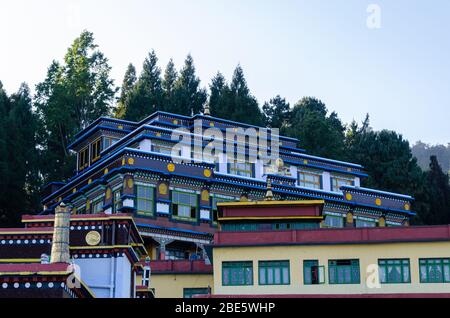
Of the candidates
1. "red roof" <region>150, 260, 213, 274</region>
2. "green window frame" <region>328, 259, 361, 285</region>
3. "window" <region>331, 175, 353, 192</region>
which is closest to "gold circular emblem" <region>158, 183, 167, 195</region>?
"red roof" <region>150, 260, 213, 274</region>

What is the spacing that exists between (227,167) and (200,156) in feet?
7.83

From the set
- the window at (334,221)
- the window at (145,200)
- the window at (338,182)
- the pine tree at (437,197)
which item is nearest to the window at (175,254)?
the window at (145,200)

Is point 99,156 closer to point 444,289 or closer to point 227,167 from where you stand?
point 227,167

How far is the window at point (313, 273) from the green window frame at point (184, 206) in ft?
63.6

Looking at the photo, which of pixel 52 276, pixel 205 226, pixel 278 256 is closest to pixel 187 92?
pixel 205 226

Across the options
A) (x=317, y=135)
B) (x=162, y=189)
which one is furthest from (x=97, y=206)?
(x=317, y=135)

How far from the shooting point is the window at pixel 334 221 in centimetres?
7600

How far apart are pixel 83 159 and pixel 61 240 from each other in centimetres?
4857

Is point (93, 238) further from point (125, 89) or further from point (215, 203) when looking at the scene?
point (125, 89)

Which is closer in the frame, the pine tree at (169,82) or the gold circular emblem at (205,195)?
the gold circular emblem at (205,195)

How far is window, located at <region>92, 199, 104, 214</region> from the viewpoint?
71.6 metres

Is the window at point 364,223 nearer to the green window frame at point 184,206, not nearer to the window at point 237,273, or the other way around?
the green window frame at point 184,206

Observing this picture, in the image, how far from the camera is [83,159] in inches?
3346

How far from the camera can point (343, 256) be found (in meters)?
52.2
